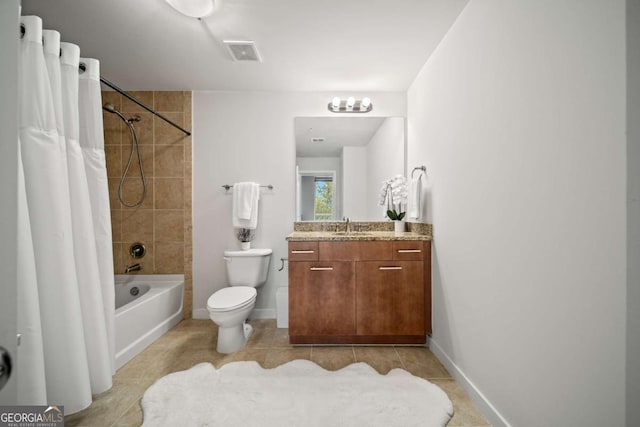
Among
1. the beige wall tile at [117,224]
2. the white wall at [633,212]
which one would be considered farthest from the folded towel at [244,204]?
the white wall at [633,212]

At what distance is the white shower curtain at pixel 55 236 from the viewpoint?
3.75 feet

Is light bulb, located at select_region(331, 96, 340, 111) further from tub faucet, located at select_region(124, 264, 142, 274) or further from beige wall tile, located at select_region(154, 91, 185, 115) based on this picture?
tub faucet, located at select_region(124, 264, 142, 274)

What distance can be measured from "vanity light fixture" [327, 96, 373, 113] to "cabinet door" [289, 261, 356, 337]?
1.50m

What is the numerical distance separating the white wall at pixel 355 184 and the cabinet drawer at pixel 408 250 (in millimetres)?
661

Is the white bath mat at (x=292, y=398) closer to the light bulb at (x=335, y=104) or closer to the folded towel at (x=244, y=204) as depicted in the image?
A: the folded towel at (x=244, y=204)

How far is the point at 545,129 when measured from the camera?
41.1 inches

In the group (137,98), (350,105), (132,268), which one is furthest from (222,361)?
(137,98)

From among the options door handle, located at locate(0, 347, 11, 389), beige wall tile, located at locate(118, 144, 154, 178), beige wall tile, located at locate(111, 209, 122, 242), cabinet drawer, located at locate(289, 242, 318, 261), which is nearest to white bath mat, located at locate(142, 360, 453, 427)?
cabinet drawer, located at locate(289, 242, 318, 261)

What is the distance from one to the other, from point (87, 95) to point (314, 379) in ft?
6.69

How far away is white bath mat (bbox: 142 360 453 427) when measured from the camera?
137cm

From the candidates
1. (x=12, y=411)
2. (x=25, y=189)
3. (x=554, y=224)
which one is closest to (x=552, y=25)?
(x=554, y=224)

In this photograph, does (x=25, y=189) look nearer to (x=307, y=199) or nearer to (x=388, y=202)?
(x=307, y=199)

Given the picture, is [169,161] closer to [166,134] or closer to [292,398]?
[166,134]

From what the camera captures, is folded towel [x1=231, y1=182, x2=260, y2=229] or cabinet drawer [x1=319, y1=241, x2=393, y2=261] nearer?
cabinet drawer [x1=319, y1=241, x2=393, y2=261]
